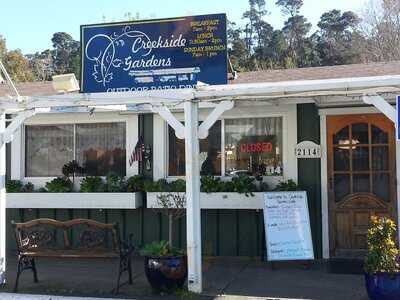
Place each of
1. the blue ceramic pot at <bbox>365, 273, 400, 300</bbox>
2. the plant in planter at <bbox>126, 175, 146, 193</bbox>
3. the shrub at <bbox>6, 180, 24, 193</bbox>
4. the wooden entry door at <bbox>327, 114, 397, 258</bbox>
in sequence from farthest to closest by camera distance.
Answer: the shrub at <bbox>6, 180, 24, 193</bbox> < the plant in planter at <bbox>126, 175, 146, 193</bbox> < the wooden entry door at <bbox>327, 114, 397, 258</bbox> < the blue ceramic pot at <bbox>365, 273, 400, 300</bbox>

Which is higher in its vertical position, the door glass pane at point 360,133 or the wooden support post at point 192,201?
the door glass pane at point 360,133

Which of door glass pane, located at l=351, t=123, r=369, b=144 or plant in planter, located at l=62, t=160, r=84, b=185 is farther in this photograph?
plant in planter, located at l=62, t=160, r=84, b=185

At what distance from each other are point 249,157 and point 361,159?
177 cm

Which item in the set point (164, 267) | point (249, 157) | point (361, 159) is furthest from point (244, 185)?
point (164, 267)

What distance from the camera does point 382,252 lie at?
20.9 ft

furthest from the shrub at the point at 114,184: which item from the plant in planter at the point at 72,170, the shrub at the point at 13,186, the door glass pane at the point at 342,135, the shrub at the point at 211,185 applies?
the door glass pane at the point at 342,135

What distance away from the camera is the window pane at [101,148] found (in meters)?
10.2

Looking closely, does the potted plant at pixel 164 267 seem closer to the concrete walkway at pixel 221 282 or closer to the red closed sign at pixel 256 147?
the concrete walkway at pixel 221 282

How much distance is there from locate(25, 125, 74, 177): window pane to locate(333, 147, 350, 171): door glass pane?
454 centimetres

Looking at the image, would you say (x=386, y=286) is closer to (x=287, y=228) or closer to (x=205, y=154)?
(x=287, y=228)

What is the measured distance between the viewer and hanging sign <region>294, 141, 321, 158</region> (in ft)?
30.1

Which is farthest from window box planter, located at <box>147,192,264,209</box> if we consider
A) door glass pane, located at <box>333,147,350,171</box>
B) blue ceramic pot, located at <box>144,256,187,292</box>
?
blue ceramic pot, located at <box>144,256,187,292</box>

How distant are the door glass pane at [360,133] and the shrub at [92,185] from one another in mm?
4173

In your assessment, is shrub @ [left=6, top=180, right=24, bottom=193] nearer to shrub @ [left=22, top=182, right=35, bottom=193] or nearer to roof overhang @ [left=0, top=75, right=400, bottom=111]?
shrub @ [left=22, top=182, right=35, bottom=193]
